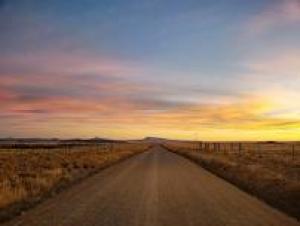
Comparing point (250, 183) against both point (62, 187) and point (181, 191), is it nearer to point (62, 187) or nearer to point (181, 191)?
point (181, 191)

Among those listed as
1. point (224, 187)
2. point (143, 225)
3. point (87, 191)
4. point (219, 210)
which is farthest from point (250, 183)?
point (143, 225)

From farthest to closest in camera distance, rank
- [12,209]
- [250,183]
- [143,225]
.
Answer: [250,183], [12,209], [143,225]

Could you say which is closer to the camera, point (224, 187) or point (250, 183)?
point (224, 187)

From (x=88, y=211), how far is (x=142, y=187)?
7.42 metres

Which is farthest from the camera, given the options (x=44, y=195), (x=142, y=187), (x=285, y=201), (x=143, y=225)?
(x=142, y=187)

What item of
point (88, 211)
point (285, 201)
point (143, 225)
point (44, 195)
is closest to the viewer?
point (143, 225)

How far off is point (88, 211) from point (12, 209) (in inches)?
98.3

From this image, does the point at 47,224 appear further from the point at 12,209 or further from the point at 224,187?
the point at 224,187

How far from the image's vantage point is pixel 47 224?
10836mm

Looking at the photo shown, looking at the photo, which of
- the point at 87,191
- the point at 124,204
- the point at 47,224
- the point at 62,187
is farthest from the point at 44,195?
the point at 47,224

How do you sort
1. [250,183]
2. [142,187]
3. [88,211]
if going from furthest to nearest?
1. [250,183]
2. [142,187]
3. [88,211]

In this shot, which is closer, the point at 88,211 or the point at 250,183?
the point at 88,211

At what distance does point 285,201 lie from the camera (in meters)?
15.8

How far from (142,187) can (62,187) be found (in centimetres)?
343
